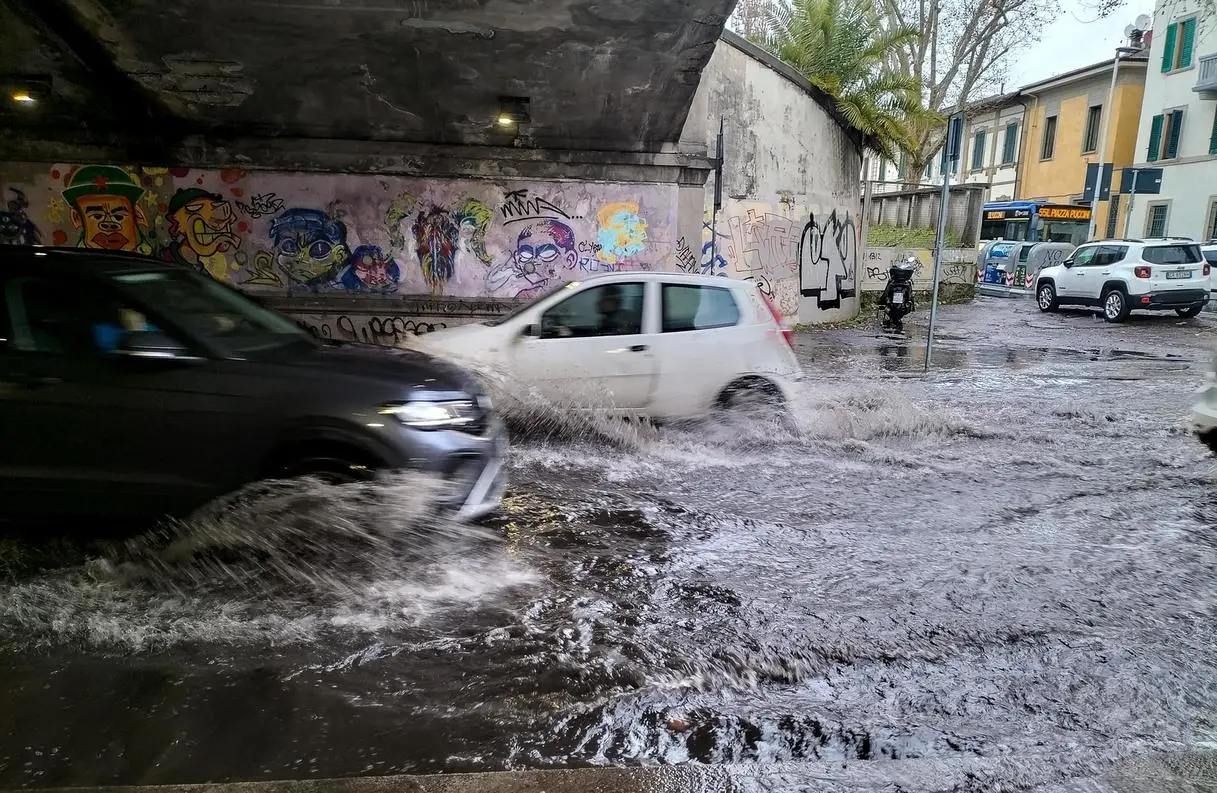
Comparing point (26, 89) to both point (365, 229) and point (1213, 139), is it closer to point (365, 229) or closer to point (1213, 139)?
point (365, 229)

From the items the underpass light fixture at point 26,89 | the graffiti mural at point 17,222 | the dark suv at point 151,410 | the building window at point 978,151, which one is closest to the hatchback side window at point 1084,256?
the dark suv at point 151,410

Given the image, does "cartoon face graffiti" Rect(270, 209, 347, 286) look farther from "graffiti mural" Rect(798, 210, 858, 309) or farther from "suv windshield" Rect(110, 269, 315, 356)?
"graffiti mural" Rect(798, 210, 858, 309)

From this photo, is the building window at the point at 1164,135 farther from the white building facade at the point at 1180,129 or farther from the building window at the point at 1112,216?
the building window at the point at 1112,216

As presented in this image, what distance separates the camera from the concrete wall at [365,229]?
456 inches

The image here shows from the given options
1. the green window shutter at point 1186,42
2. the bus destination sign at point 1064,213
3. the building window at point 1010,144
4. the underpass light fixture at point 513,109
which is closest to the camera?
the underpass light fixture at point 513,109

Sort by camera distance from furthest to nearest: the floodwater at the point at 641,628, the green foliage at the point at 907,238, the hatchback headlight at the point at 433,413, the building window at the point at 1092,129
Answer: the building window at the point at 1092,129
the green foliage at the point at 907,238
the hatchback headlight at the point at 433,413
the floodwater at the point at 641,628

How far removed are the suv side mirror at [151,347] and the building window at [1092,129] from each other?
42243mm

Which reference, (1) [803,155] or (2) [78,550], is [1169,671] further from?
(1) [803,155]

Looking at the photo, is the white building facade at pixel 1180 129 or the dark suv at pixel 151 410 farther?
the white building facade at pixel 1180 129

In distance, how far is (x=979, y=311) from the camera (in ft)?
67.7

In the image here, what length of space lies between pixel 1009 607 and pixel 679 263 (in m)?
9.06

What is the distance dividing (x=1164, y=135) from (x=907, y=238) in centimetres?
1766

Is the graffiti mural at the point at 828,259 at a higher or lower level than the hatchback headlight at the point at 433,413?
A: higher

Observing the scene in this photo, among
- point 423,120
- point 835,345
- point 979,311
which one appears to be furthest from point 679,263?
point 979,311
